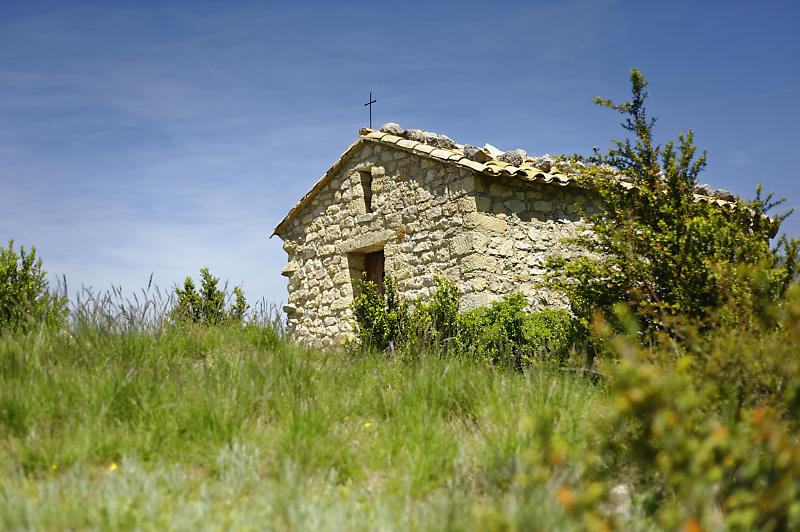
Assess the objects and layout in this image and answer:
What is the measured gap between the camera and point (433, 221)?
27.9 feet

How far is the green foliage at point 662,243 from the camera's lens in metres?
5.16

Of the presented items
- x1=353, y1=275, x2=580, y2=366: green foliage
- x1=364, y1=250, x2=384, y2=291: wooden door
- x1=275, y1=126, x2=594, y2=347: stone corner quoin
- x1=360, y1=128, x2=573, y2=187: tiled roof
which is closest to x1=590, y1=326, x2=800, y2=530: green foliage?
x1=353, y1=275, x2=580, y2=366: green foliage

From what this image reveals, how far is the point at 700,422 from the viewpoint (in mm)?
3271

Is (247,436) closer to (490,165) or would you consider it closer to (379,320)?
A: (379,320)

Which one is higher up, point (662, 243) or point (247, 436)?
point (662, 243)

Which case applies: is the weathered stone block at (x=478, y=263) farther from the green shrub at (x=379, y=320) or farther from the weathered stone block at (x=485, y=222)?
the green shrub at (x=379, y=320)

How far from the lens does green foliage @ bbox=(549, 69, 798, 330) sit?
516cm

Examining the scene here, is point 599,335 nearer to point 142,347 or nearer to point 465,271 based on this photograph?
point 465,271

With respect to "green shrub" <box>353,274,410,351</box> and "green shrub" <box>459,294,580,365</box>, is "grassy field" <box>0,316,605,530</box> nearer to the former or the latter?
"green shrub" <box>459,294,580,365</box>

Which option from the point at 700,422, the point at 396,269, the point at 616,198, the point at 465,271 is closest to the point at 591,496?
the point at 700,422

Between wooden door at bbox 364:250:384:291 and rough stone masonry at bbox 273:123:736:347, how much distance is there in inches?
0.7

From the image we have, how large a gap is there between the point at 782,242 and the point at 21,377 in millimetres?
6604

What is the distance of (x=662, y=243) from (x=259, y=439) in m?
4.15

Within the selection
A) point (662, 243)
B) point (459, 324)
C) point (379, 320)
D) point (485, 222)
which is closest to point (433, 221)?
point (485, 222)
